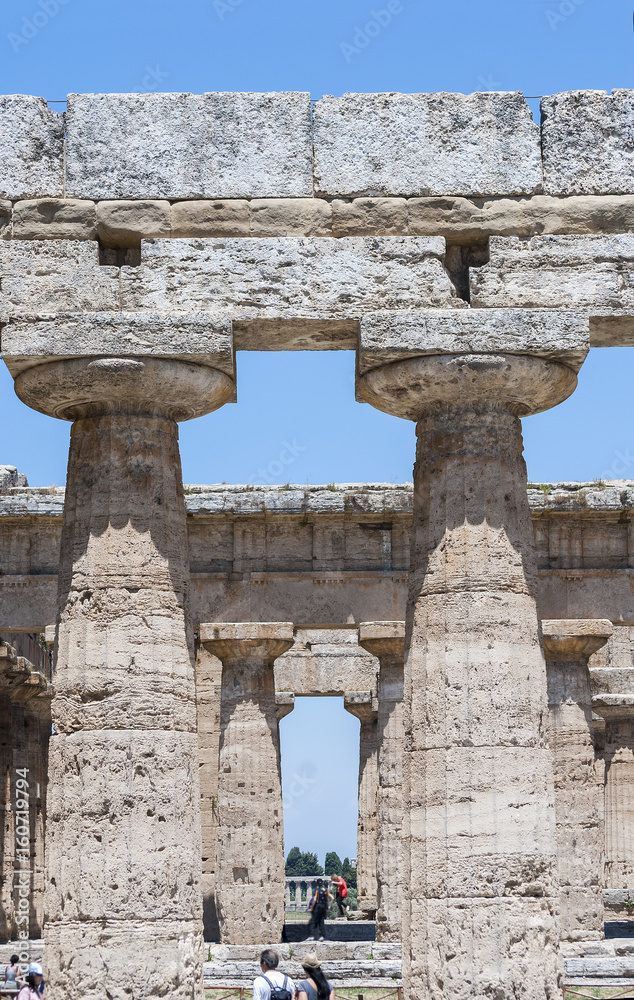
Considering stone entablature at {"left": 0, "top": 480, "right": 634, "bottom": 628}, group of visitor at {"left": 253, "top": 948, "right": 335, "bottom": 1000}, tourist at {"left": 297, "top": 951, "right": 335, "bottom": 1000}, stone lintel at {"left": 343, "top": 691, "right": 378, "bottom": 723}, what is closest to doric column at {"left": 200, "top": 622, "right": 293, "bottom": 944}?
stone entablature at {"left": 0, "top": 480, "right": 634, "bottom": 628}

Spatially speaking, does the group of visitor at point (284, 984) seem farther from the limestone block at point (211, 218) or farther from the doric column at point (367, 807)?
the doric column at point (367, 807)

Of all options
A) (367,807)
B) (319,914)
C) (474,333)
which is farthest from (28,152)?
(367,807)

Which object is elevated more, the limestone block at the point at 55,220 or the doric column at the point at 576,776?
the limestone block at the point at 55,220

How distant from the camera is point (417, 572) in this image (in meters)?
13.3

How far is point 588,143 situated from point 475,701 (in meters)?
5.16

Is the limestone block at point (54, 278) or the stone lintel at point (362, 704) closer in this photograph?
the limestone block at point (54, 278)

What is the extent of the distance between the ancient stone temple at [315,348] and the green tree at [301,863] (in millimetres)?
73630

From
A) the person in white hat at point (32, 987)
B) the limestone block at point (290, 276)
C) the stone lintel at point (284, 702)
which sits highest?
the limestone block at point (290, 276)

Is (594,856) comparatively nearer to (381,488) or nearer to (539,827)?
(381,488)

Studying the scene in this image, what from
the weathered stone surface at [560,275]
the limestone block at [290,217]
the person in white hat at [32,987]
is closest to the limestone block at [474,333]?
the weathered stone surface at [560,275]

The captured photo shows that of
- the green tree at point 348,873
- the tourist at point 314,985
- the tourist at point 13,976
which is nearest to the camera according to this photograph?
the tourist at point 314,985

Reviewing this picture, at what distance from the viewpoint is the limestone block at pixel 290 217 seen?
43.4 feet

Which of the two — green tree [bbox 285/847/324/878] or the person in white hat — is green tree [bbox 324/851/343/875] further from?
the person in white hat

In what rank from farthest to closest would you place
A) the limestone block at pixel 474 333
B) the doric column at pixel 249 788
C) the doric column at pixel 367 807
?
1. the doric column at pixel 367 807
2. the doric column at pixel 249 788
3. the limestone block at pixel 474 333
